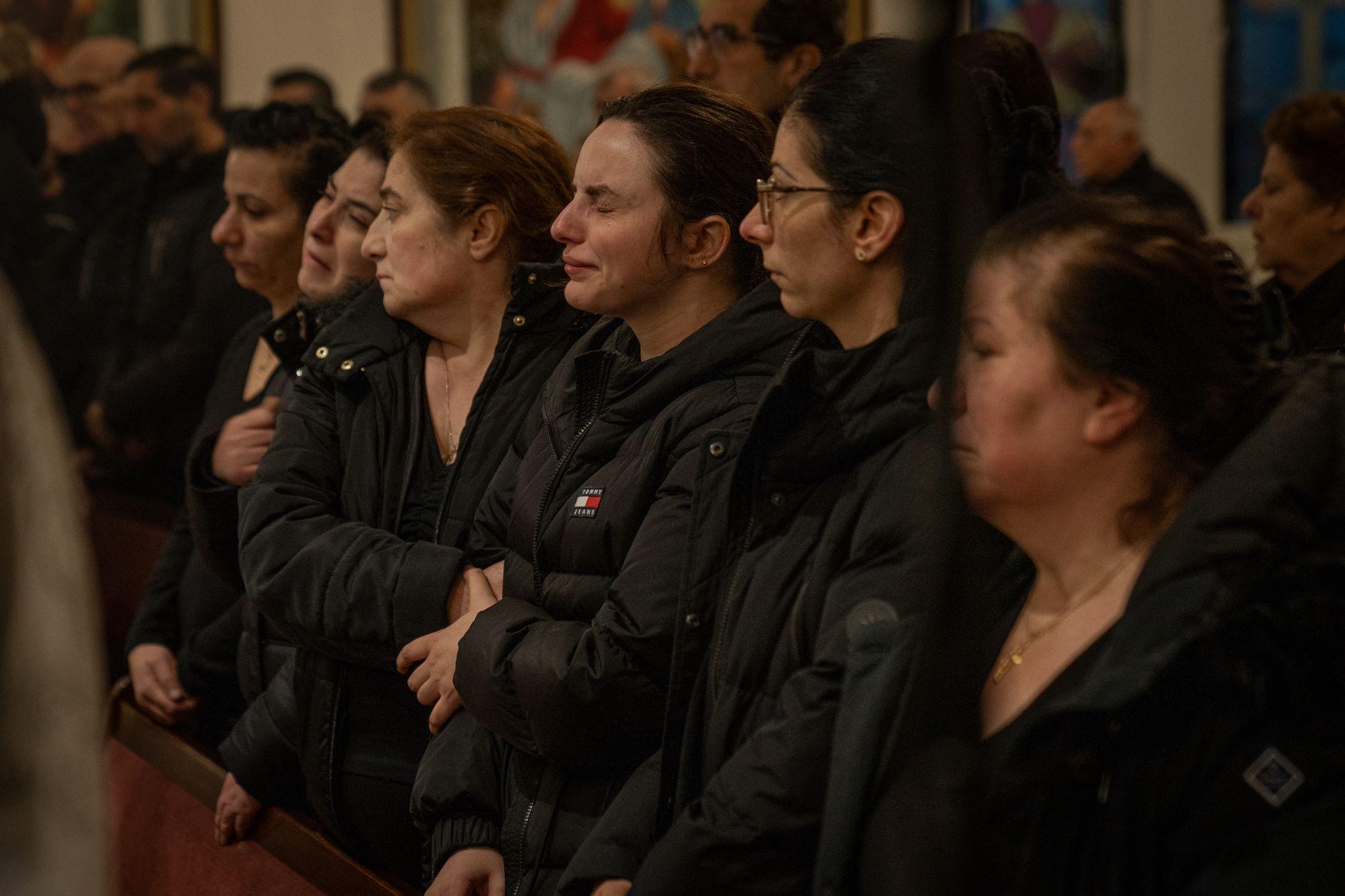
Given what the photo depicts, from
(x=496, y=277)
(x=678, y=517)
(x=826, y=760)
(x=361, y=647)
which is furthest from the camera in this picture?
(x=496, y=277)

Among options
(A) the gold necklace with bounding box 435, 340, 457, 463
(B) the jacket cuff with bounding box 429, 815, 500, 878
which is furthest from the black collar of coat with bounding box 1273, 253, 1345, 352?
(B) the jacket cuff with bounding box 429, 815, 500, 878

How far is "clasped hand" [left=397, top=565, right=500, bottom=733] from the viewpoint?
2.23m

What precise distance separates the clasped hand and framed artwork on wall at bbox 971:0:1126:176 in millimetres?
4191

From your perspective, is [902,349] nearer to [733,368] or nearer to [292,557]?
[733,368]

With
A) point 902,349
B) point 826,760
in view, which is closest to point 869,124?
point 902,349

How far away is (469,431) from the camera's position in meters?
2.51

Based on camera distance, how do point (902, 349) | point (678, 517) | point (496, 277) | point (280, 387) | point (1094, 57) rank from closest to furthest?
point (902, 349), point (678, 517), point (496, 277), point (280, 387), point (1094, 57)

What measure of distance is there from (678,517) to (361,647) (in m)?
0.69

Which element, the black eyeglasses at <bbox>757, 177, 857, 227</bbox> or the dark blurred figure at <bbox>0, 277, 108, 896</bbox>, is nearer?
the dark blurred figure at <bbox>0, 277, 108, 896</bbox>

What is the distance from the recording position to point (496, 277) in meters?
2.64

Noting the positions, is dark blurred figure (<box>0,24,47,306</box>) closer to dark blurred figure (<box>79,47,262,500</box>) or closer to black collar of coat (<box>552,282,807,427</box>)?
dark blurred figure (<box>79,47,262,500</box>)

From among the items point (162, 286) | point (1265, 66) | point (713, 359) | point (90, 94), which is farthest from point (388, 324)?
point (90, 94)

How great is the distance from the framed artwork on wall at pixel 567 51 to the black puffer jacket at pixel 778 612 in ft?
17.0

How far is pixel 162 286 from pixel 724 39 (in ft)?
6.79
